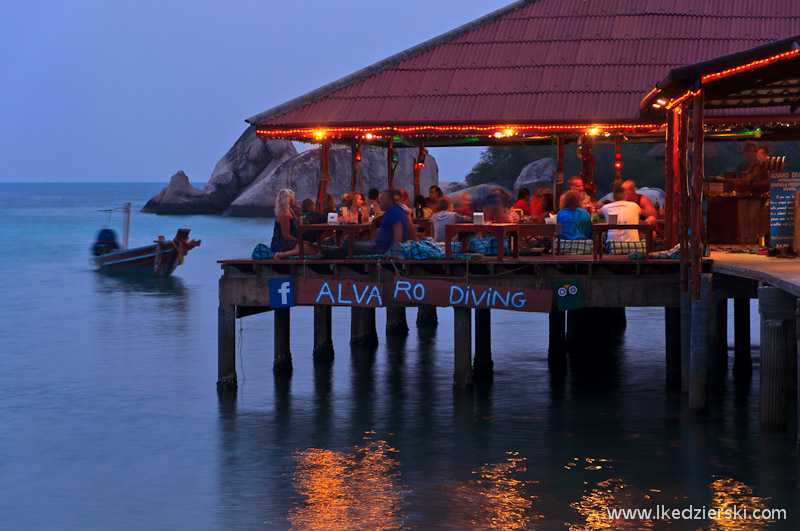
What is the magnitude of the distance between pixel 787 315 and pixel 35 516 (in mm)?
7742

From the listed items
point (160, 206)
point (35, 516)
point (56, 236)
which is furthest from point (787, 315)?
point (160, 206)

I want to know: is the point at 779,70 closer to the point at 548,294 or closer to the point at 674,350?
the point at 548,294

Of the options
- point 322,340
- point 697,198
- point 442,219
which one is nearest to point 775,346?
point 697,198

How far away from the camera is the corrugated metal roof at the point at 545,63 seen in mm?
18625

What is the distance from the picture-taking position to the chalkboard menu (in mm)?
15680

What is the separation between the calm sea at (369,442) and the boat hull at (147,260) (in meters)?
19.2

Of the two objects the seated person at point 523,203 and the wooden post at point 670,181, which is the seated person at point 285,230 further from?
the seated person at point 523,203

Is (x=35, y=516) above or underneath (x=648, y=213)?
underneath

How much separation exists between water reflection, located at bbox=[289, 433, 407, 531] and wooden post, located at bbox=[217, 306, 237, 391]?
8.93ft

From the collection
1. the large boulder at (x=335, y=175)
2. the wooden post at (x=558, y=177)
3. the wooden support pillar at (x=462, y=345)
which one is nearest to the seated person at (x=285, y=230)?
the wooden support pillar at (x=462, y=345)

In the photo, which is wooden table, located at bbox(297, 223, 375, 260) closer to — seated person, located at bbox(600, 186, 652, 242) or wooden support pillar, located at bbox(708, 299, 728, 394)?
seated person, located at bbox(600, 186, 652, 242)

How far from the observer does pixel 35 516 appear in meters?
11.3

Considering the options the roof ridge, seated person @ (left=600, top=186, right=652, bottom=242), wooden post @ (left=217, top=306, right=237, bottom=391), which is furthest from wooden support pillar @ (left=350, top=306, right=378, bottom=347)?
seated person @ (left=600, top=186, right=652, bottom=242)

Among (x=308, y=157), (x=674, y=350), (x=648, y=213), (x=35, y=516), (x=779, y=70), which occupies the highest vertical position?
(x=308, y=157)
